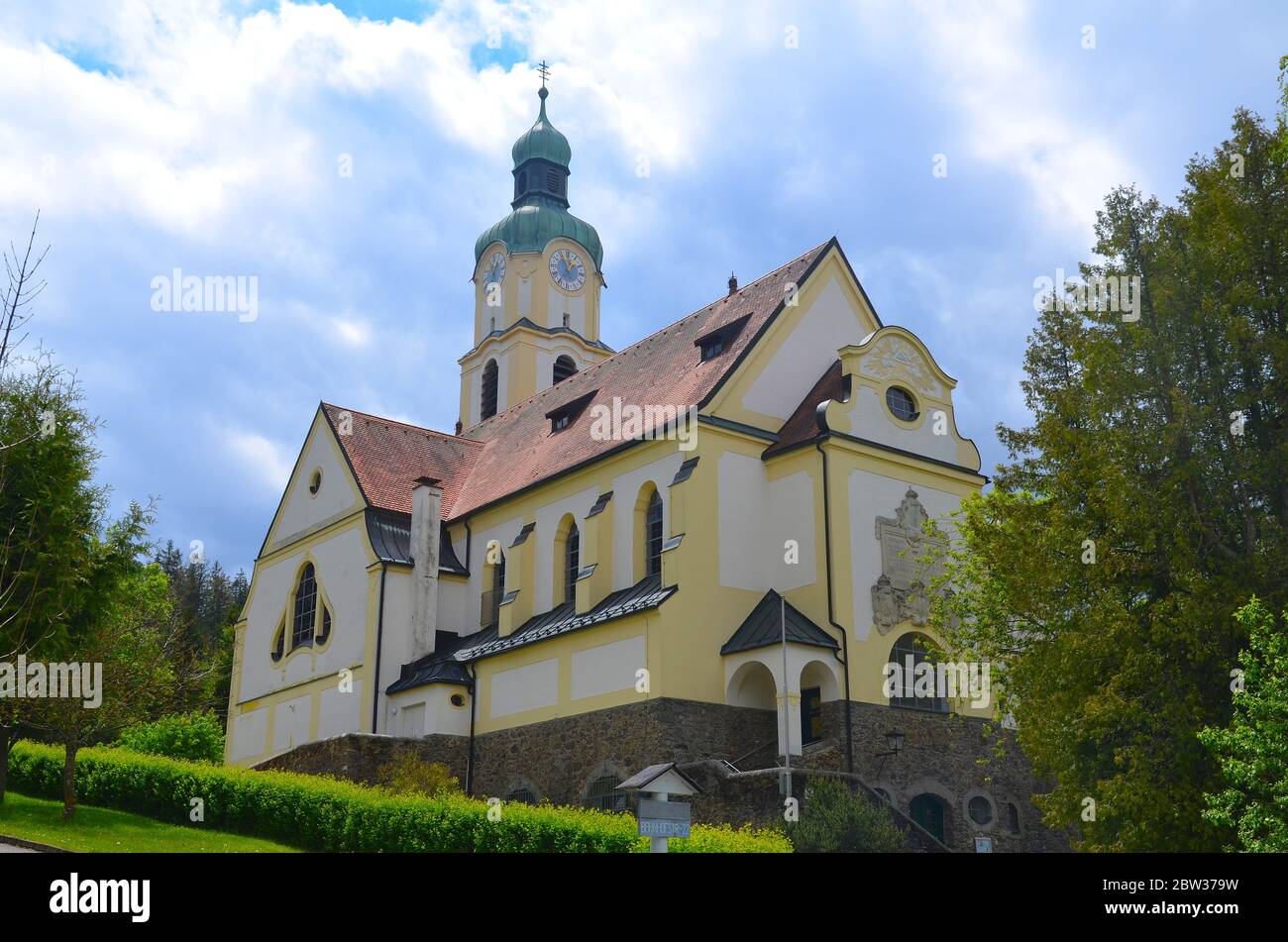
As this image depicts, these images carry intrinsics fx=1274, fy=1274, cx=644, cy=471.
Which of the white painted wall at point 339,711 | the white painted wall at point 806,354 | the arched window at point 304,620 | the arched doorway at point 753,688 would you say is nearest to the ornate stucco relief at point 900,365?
the white painted wall at point 806,354

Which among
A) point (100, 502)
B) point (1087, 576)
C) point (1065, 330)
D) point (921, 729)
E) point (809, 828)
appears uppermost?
point (1065, 330)

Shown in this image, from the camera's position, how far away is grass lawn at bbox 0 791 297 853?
2125 centimetres

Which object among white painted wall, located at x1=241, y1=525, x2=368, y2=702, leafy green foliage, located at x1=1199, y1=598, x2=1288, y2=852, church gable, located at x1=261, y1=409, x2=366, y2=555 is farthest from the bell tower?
leafy green foliage, located at x1=1199, y1=598, x2=1288, y2=852

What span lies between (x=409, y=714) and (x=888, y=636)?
13.0 meters

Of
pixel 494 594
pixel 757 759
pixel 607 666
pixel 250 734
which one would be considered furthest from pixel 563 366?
pixel 757 759

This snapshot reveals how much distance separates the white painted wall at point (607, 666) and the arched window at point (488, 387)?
2583 cm

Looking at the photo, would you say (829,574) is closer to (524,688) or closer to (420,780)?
(524,688)

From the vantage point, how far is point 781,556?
2938cm

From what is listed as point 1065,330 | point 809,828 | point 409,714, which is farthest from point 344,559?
point 1065,330

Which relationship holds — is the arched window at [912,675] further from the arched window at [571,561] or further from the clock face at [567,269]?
the clock face at [567,269]

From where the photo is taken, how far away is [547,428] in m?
38.9

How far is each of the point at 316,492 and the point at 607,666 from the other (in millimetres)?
16140

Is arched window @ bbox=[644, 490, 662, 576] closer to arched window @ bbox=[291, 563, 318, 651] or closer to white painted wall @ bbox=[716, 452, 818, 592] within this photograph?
white painted wall @ bbox=[716, 452, 818, 592]

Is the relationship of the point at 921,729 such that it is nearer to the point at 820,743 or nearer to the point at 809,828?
the point at 820,743
